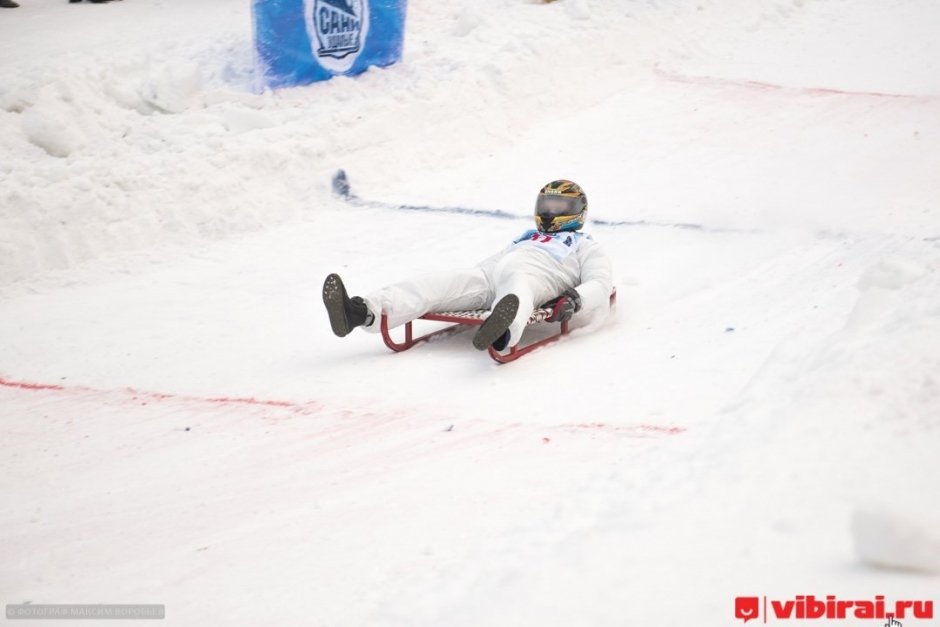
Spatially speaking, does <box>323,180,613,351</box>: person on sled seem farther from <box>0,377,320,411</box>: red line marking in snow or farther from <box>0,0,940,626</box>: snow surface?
<box>0,377,320,411</box>: red line marking in snow

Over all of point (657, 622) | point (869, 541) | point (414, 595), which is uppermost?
point (869, 541)

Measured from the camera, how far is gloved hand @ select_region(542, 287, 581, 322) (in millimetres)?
5551

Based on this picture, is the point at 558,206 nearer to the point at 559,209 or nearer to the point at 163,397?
the point at 559,209

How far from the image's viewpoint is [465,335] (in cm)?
608

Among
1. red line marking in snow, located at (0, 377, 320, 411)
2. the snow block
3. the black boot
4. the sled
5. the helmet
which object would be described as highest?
the snow block

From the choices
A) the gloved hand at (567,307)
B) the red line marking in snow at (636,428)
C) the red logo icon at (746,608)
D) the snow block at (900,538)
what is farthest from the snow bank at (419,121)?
the red logo icon at (746,608)

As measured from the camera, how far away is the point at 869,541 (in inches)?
97.1

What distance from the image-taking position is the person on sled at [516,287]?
209 inches

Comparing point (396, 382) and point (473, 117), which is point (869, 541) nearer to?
point (396, 382)

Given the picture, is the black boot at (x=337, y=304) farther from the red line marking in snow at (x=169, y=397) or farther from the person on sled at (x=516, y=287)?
the red line marking in snow at (x=169, y=397)

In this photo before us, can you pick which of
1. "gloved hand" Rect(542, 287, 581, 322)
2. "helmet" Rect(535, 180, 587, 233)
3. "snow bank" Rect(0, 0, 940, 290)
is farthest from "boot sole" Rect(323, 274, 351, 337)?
"snow bank" Rect(0, 0, 940, 290)

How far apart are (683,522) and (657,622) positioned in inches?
17.0

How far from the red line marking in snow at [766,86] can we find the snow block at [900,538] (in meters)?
7.84

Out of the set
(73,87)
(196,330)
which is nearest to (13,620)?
(196,330)
